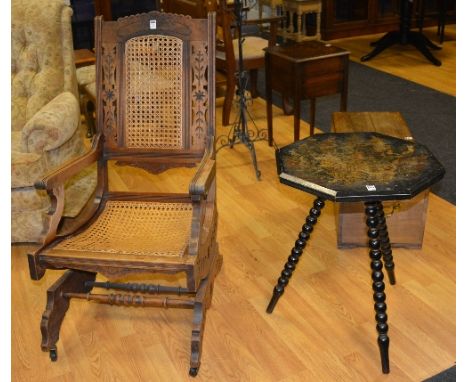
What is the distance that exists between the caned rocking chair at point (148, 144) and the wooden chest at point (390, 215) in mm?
684

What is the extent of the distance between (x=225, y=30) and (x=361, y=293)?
85.6 inches

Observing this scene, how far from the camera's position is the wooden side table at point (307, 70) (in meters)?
3.62

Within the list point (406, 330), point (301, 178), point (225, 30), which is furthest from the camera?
point (225, 30)

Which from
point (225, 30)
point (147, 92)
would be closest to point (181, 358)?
point (147, 92)

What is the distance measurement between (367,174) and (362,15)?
5.33 m

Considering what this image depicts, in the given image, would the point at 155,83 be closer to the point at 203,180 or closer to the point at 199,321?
the point at 203,180

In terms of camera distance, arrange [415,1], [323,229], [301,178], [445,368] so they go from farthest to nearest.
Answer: [415,1] → [323,229] → [445,368] → [301,178]

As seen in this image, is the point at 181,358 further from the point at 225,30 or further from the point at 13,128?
the point at 225,30

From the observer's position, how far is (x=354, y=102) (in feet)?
15.8

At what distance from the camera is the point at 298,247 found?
2197mm

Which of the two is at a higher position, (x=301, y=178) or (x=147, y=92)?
(x=147, y=92)

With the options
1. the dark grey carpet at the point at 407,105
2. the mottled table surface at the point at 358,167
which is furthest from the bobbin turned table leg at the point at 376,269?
the dark grey carpet at the point at 407,105

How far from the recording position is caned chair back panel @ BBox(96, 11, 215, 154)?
2332 mm

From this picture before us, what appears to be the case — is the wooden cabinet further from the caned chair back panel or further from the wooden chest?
the caned chair back panel
